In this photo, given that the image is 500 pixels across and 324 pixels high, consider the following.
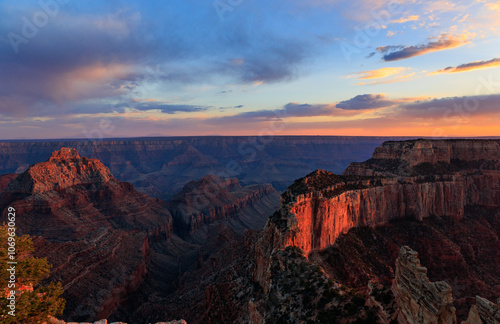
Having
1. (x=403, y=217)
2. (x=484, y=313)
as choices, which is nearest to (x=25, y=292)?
(x=484, y=313)

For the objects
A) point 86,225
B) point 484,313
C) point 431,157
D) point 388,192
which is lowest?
point 86,225

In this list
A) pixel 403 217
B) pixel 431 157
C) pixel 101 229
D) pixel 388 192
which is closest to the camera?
pixel 388 192

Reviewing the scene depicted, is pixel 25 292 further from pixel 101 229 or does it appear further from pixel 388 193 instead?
pixel 101 229

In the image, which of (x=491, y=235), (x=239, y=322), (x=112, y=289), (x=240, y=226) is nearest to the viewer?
(x=239, y=322)

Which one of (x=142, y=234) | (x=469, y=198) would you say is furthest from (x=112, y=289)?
(x=469, y=198)

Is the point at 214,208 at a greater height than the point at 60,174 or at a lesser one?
lesser

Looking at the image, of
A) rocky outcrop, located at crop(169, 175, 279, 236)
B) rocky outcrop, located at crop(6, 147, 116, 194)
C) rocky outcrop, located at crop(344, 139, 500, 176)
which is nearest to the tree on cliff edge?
rocky outcrop, located at crop(344, 139, 500, 176)

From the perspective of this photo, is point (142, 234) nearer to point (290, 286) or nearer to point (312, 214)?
point (312, 214)
